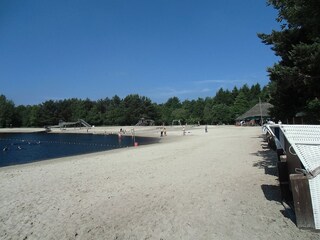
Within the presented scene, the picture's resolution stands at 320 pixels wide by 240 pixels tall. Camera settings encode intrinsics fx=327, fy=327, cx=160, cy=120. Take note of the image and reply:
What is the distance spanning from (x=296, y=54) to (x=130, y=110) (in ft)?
294

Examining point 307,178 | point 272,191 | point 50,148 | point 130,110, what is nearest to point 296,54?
point 272,191

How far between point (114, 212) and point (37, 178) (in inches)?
271

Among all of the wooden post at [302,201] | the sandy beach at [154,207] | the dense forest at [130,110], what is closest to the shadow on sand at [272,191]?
the sandy beach at [154,207]

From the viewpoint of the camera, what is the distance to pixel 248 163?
13.0 metres

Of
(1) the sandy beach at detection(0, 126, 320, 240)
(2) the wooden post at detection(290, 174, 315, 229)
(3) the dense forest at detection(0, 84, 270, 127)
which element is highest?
(3) the dense forest at detection(0, 84, 270, 127)

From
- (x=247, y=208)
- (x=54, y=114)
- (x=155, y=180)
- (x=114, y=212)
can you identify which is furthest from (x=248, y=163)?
(x=54, y=114)

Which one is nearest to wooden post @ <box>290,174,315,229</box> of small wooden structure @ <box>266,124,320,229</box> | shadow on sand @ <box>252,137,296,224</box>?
small wooden structure @ <box>266,124,320,229</box>

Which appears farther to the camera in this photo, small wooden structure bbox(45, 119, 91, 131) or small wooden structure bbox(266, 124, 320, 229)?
small wooden structure bbox(45, 119, 91, 131)

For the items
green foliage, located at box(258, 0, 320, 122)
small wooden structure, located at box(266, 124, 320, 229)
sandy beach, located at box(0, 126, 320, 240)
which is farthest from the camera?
green foliage, located at box(258, 0, 320, 122)

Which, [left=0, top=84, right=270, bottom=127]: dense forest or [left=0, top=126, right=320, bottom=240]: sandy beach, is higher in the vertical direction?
[left=0, top=84, right=270, bottom=127]: dense forest

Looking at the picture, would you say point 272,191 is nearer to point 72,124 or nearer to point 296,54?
point 296,54

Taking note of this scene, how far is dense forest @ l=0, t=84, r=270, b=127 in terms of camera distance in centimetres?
8581

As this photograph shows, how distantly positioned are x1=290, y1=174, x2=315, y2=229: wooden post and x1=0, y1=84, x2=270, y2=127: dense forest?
77.9 meters

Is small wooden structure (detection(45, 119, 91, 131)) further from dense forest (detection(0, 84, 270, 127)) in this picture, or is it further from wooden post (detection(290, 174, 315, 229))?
wooden post (detection(290, 174, 315, 229))
